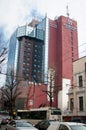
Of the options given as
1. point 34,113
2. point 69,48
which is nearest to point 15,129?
point 34,113

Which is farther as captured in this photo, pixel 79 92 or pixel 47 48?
pixel 47 48

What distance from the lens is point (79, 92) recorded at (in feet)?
143

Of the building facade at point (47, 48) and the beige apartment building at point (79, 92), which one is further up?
the building facade at point (47, 48)

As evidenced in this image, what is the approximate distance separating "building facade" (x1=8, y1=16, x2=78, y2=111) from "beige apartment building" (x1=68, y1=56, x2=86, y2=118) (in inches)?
2231

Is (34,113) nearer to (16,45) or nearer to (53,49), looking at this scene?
(53,49)

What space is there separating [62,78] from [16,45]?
135ft

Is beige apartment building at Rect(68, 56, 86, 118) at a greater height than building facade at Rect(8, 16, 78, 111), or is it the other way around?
building facade at Rect(8, 16, 78, 111)

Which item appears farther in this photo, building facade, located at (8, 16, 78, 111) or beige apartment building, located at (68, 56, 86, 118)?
building facade, located at (8, 16, 78, 111)

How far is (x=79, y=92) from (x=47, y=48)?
85995 millimetres

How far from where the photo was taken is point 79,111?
42.2 m

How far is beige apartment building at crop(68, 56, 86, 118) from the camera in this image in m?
42.0

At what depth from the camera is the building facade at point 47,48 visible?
11362 cm

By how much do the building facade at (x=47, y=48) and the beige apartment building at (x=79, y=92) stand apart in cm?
5666

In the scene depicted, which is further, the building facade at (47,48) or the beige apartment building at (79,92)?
the building facade at (47,48)
